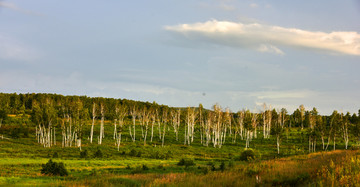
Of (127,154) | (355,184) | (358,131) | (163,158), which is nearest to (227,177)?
(355,184)

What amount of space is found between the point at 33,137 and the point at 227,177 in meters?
87.6

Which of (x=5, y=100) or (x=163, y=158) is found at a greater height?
(x=5, y=100)

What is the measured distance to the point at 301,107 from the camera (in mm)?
134000

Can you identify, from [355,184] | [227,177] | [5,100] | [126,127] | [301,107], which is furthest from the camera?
[5,100]

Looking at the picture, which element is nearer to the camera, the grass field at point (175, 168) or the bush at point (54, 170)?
the grass field at point (175, 168)

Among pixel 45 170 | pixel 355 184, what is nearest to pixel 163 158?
pixel 45 170

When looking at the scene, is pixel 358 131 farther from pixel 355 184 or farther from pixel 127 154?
pixel 355 184

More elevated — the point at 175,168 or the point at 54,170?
the point at 54,170

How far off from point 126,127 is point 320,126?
238ft

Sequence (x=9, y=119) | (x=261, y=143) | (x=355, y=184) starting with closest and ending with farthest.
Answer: (x=355, y=184)
(x=261, y=143)
(x=9, y=119)

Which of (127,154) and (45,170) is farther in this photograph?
(127,154)

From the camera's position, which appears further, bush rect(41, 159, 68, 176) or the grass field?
bush rect(41, 159, 68, 176)

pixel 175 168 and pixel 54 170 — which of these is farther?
pixel 175 168

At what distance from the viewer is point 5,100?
14638 cm
